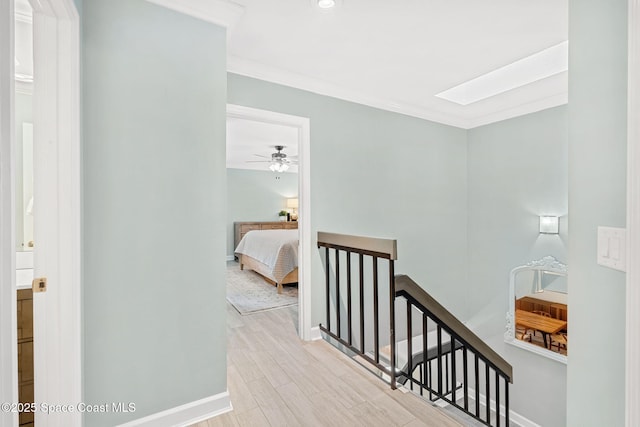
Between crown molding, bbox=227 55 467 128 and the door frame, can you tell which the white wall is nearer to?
crown molding, bbox=227 55 467 128

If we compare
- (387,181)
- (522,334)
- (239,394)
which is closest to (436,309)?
(239,394)

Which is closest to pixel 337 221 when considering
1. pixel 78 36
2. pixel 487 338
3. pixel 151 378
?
pixel 151 378

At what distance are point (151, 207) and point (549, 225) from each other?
12.7 ft

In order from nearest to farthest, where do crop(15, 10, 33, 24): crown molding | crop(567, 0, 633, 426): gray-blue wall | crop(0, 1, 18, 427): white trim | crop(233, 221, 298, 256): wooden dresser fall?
crop(0, 1, 18, 427): white trim → crop(567, 0, 633, 426): gray-blue wall → crop(15, 10, 33, 24): crown molding → crop(233, 221, 298, 256): wooden dresser

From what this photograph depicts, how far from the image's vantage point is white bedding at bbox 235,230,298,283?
441 cm

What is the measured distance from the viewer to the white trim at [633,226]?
0.81m

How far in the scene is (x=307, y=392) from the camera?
79.4 inches

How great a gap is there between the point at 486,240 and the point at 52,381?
4.29 metres

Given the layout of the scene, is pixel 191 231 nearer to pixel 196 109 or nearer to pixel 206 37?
pixel 196 109

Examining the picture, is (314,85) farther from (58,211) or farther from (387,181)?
(58,211)

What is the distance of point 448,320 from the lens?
193 cm

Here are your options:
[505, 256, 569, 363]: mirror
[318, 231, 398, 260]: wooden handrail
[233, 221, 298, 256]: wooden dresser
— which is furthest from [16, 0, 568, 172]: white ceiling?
[233, 221, 298, 256]: wooden dresser

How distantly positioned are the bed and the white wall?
2.63 meters

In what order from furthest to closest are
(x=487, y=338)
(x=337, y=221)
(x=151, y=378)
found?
(x=487, y=338), (x=337, y=221), (x=151, y=378)
